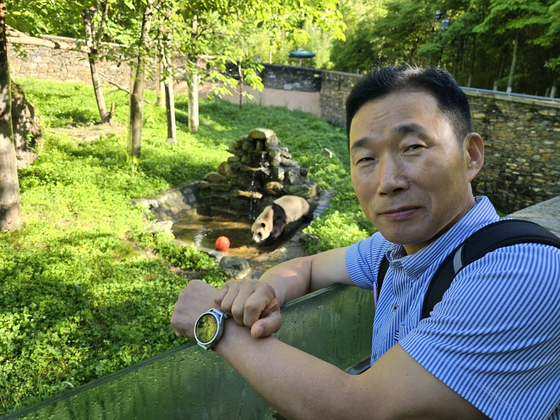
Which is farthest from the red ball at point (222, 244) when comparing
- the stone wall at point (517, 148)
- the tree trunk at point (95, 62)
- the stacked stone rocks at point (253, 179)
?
the stone wall at point (517, 148)

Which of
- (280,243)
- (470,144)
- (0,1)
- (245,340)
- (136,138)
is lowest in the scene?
(280,243)

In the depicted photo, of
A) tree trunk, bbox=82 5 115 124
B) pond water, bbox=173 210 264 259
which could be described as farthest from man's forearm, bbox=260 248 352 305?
tree trunk, bbox=82 5 115 124

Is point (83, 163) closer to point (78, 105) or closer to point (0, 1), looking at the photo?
point (0, 1)

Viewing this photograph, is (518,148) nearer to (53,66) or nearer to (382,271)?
(382,271)

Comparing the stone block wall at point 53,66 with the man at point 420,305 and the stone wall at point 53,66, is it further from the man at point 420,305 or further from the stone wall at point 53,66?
the man at point 420,305

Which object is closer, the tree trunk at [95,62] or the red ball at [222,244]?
the tree trunk at [95,62]

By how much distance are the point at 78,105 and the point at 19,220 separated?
974 centimetres

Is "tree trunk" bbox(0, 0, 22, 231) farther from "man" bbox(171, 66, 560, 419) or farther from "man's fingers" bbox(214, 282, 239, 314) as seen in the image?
"man's fingers" bbox(214, 282, 239, 314)

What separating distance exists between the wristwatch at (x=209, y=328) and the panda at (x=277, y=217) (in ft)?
23.4

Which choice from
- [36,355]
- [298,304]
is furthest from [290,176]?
[298,304]

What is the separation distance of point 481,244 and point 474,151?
16.7 inches

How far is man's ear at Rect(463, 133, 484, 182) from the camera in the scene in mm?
1345

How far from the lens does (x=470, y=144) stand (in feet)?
4.47

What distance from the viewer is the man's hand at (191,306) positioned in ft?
4.37
